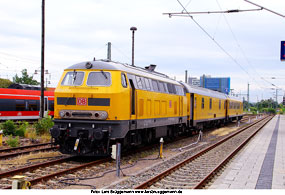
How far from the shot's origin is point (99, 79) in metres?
12.3

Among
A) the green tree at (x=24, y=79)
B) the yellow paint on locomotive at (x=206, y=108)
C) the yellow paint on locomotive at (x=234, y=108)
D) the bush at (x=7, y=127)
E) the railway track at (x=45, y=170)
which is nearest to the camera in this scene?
the railway track at (x=45, y=170)

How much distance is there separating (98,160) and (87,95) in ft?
7.79

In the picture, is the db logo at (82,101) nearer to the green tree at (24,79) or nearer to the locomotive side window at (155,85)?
the locomotive side window at (155,85)

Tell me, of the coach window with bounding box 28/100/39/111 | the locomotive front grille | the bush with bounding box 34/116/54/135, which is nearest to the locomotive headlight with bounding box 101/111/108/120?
the locomotive front grille

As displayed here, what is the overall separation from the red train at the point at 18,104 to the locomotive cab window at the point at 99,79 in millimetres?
17389

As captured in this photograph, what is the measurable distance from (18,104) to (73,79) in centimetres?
1794

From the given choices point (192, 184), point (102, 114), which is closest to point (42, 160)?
point (102, 114)

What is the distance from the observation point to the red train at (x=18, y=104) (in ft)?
89.6

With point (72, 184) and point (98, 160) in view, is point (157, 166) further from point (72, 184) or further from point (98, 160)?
point (72, 184)

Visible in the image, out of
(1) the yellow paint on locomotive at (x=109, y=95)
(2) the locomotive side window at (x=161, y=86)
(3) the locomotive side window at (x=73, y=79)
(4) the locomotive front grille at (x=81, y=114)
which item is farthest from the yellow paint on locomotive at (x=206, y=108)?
(4) the locomotive front grille at (x=81, y=114)

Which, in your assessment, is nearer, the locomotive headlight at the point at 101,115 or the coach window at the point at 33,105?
the locomotive headlight at the point at 101,115

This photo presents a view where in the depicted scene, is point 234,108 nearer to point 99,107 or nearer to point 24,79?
point 99,107

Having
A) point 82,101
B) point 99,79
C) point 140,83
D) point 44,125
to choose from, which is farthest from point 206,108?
point 82,101

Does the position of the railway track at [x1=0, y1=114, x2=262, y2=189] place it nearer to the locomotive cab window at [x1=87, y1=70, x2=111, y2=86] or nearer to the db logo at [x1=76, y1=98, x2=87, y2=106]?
the db logo at [x1=76, y1=98, x2=87, y2=106]
